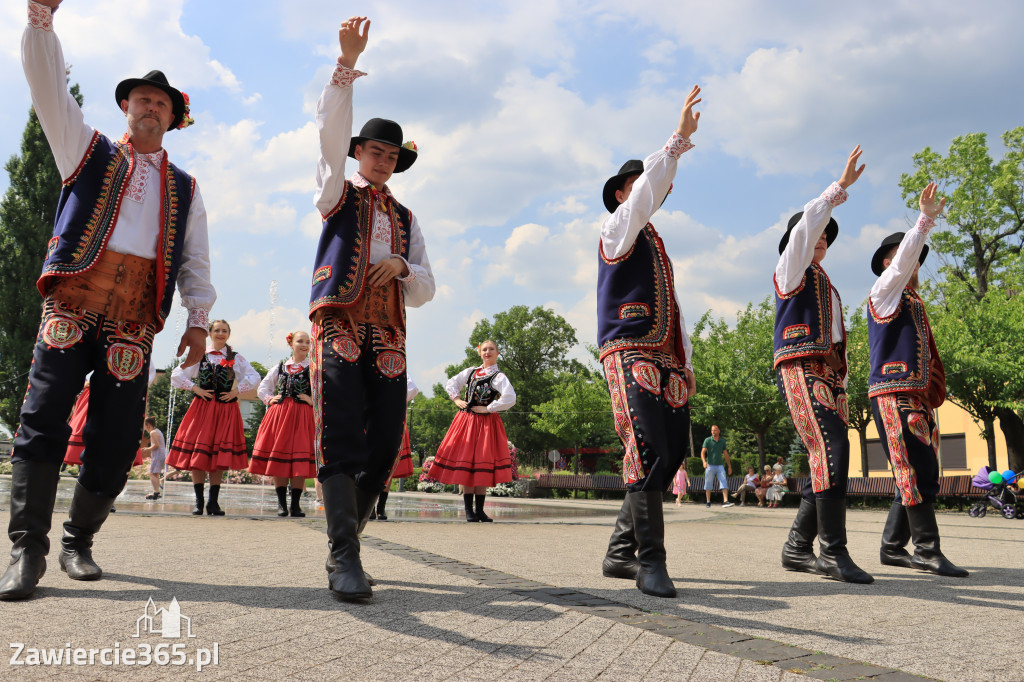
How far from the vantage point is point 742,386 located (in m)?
31.4

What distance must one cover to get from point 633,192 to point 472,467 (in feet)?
20.8

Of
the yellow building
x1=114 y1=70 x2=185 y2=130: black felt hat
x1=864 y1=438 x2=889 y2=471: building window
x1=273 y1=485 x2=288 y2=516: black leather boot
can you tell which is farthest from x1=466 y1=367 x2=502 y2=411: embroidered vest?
x1=864 y1=438 x2=889 y2=471: building window

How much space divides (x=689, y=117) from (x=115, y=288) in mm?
3060

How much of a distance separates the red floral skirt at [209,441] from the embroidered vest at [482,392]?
9.52 feet

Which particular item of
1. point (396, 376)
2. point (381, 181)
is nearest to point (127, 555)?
Answer: point (396, 376)

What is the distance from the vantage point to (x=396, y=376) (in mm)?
3908

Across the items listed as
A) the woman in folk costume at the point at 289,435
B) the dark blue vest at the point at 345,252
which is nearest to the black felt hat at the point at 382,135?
the dark blue vest at the point at 345,252

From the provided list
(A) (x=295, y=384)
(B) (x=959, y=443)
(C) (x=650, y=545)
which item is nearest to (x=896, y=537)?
(C) (x=650, y=545)

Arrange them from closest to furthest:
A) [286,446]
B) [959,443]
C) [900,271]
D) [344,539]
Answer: [344,539] < [900,271] < [286,446] < [959,443]

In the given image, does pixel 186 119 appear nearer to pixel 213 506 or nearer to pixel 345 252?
pixel 345 252

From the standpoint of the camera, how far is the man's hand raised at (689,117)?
4.24 metres

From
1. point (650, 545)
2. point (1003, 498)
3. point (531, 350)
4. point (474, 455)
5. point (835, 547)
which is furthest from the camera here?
point (531, 350)

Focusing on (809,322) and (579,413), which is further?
(579,413)

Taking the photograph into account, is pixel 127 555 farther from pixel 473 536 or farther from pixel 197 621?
pixel 473 536
